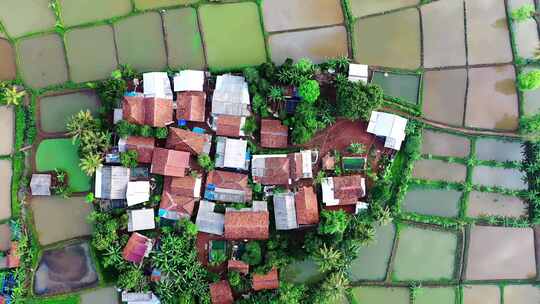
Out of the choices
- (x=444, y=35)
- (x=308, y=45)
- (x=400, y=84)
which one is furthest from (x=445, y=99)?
(x=308, y=45)

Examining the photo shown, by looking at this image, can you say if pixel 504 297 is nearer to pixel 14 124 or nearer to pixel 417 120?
pixel 417 120

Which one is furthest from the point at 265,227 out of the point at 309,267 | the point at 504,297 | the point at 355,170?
the point at 504,297

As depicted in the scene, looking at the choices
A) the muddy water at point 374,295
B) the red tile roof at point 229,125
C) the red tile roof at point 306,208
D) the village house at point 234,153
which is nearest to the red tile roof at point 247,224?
the red tile roof at point 306,208

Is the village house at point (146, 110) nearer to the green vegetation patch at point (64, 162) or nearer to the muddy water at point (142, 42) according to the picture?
the muddy water at point (142, 42)

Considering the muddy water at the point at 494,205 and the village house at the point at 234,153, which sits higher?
the village house at the point at 234,153

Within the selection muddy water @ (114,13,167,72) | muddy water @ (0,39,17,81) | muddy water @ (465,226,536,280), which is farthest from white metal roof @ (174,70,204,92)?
muddy water @ (465,226,536,280)

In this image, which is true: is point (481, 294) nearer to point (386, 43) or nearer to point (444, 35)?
point (444, 35)
